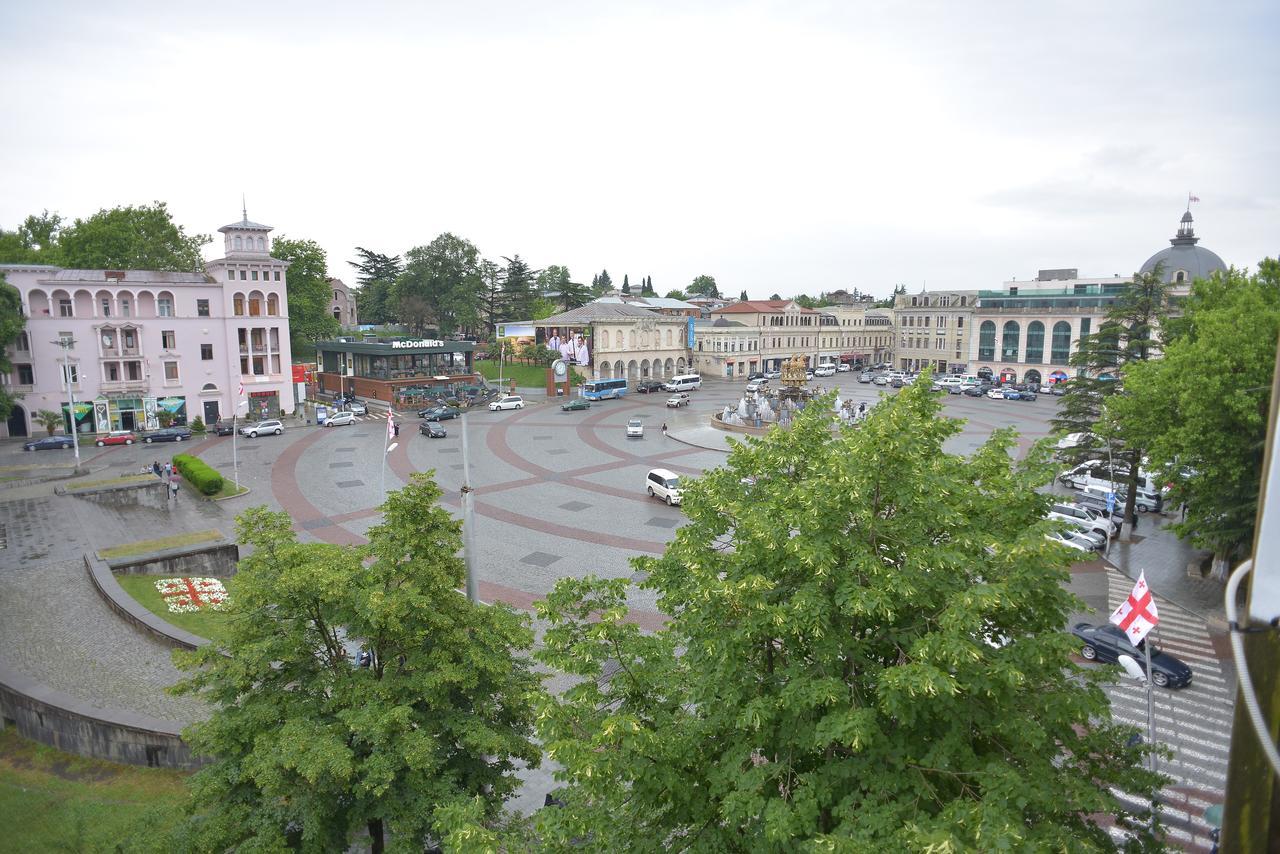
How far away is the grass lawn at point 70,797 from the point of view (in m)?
12.0

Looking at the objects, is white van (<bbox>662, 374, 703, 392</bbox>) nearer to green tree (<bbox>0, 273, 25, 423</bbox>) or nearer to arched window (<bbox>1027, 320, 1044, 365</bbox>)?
arched window (<bbox>1027, 320, 1044, 365</bbox>)

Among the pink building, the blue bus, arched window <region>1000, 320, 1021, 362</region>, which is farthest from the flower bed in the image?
arched window <region>1000, 320, 1021, 362</region>

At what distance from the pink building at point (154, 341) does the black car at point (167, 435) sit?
3968 millimetres

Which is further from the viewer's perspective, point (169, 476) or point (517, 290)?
point (517, 290)

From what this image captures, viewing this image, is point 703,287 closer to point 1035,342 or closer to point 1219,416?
point 1035,342

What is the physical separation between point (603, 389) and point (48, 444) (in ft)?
146

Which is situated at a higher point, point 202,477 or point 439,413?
point 439,413

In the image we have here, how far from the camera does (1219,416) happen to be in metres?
22.2

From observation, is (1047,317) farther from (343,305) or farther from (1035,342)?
(343,305)

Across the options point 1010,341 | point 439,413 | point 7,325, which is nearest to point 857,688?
point 439,413

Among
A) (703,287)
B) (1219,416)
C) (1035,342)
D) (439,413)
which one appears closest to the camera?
(1219,416)

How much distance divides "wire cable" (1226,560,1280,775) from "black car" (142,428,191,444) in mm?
59746

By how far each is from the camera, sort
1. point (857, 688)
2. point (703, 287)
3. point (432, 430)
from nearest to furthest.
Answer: point (857, 688)
point (432, 430)
point (703, 287)

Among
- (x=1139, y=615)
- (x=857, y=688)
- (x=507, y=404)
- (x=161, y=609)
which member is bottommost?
(x=161, y=609)
